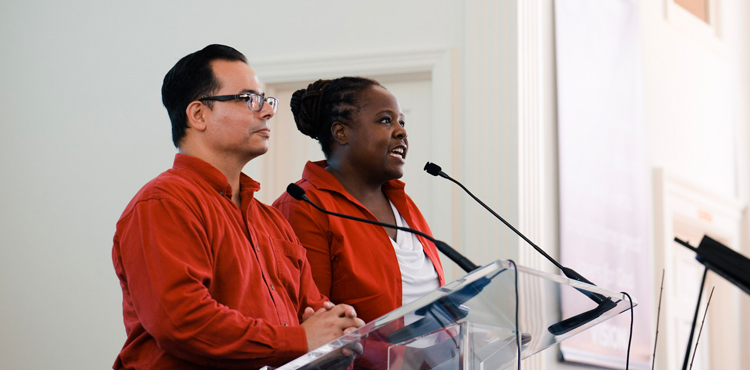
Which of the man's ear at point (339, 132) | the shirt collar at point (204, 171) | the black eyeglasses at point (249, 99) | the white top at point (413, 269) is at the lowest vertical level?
the white top at point (413, 269)

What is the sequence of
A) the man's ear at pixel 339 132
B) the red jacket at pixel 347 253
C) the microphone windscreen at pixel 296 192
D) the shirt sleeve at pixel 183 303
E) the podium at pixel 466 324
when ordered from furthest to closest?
1. the man's ear at pixel 339 132
2. the red jacket at pixel 347 253
3. the microphone windscreen at pixel 296 192
4. the shirt sleeve at pixel 183 303
5. the podium at pixel 466 324

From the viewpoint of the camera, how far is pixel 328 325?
4.62 ft

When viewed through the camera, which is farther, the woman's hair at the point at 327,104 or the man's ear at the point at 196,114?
the woman's hair at the point at 327,104

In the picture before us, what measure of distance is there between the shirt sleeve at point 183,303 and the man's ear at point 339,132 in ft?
2.63

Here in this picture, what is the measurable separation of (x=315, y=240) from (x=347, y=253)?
87mm

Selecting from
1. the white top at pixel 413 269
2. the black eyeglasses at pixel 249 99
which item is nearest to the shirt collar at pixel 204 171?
the black eyeglasses at pixel 249 99

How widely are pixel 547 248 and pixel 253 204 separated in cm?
188

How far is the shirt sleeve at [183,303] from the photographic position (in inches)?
51.7

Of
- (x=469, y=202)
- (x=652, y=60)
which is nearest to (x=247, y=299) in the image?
(x=469, y=202)

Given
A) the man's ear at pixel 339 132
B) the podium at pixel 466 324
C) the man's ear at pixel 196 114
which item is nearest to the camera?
the podium at pixel 466 324

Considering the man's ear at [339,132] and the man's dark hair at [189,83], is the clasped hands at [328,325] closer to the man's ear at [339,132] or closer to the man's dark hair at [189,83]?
the man's dark hair at [189,83]

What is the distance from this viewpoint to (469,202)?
3189 millimetres

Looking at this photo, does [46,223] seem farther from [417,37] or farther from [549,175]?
[549,175]

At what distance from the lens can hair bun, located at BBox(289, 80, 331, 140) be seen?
2.25 m
